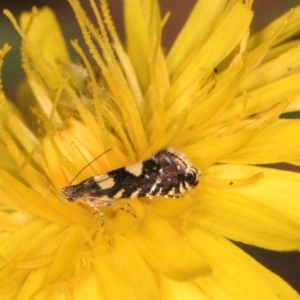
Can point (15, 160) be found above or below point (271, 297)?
above

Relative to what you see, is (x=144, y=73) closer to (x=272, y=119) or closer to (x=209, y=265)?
(x=272, y=119)

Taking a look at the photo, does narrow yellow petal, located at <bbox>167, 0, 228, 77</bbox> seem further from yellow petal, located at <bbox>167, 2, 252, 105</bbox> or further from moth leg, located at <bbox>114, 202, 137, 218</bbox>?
moth leg, located at <bbox>114, 202, 137, 218</bbox>

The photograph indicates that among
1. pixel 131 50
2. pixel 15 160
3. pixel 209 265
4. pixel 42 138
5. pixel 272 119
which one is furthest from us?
pixel 131 50

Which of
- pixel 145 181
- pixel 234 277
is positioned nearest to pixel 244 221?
pixel 234 277

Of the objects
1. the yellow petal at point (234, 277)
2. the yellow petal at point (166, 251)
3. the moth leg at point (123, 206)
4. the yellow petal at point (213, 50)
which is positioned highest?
the yellow petal at point (213, 50)

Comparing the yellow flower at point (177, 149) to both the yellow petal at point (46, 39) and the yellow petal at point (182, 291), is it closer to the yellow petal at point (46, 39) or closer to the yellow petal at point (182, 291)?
the yellow petal at point (182, 291)

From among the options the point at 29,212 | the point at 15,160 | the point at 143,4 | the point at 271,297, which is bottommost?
the point at 271,297

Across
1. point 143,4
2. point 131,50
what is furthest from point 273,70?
point 131,50

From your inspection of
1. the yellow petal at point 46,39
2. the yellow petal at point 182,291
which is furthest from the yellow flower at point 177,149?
the yellow petal at point 46,39
